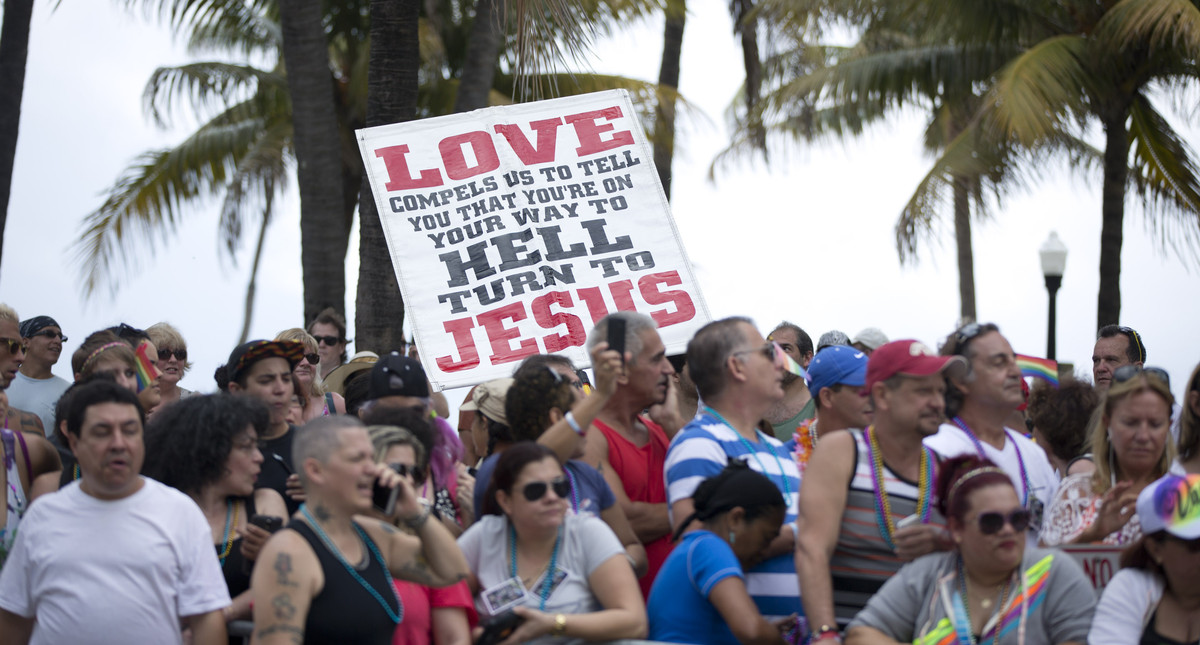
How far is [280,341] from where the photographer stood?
564 centimetres

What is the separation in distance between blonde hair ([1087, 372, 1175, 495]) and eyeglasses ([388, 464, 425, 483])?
8.33 ft

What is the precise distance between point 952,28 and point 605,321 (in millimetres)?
13479

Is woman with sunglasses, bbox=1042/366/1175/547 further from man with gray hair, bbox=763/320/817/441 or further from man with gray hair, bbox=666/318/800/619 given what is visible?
man with gray hair, bbox=763/320/817/441

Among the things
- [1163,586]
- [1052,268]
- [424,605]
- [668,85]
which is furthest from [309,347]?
[1052,268]

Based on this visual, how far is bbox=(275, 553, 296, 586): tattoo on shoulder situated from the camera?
3.52 meters

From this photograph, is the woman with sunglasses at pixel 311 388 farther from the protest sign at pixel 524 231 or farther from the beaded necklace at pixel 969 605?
the beaded necklace at pixel 969 605

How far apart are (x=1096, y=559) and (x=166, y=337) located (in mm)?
5172

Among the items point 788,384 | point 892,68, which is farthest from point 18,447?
point 892,68

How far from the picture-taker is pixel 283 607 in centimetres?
349

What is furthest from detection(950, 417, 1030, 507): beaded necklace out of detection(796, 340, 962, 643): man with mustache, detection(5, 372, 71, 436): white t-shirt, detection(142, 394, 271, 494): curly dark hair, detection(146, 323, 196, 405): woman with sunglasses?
detection(5, 372, 71, 436): white t-shirt

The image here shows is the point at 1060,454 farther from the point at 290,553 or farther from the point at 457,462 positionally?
the point at 290,553

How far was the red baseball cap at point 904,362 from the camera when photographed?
4.12 m

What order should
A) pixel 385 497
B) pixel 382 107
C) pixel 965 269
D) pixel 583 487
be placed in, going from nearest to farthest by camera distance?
pixel 385 497 → pixel 583 487 → pixel 382 107 → pixel 965 269

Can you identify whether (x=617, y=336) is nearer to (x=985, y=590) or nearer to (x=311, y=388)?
(x=985, y=590)
